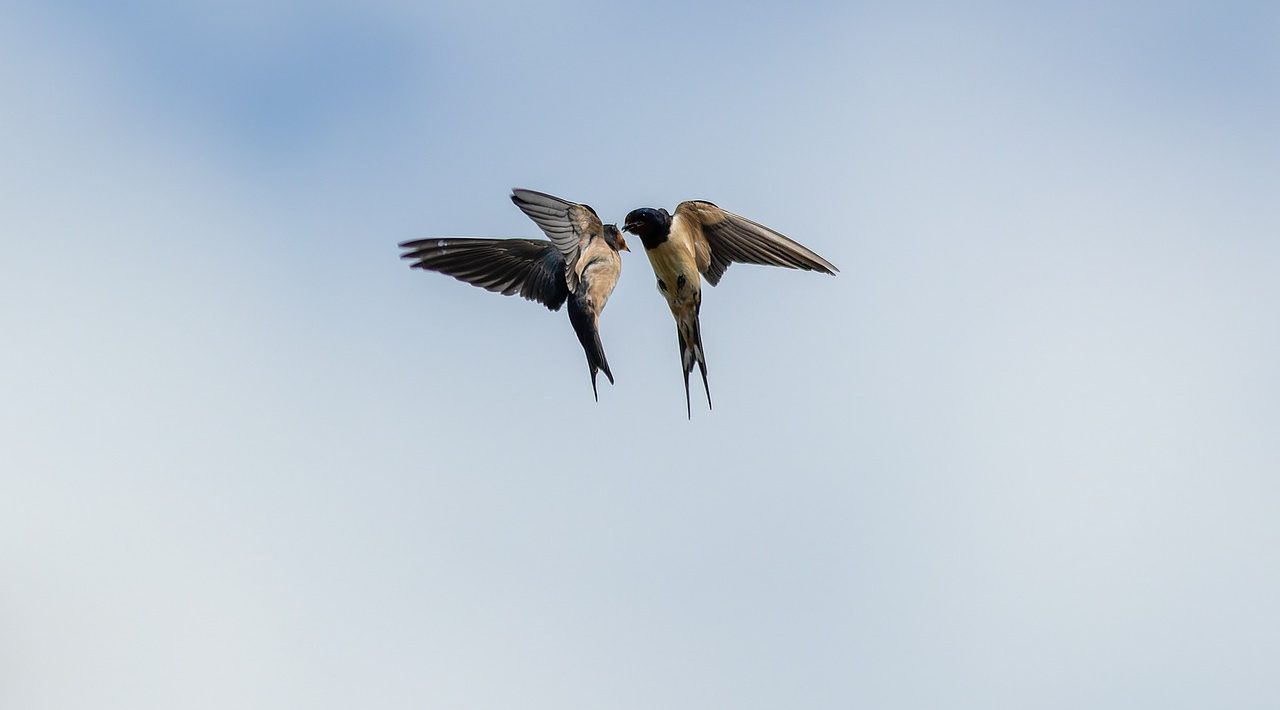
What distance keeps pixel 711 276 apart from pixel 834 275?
128 centimetres

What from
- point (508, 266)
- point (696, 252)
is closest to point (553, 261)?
point (508, 266)

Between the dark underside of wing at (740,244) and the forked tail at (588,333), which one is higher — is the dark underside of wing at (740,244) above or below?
above

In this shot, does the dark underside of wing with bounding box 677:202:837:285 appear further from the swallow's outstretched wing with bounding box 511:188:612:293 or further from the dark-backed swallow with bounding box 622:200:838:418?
the swallow's outstretched wing with bounding box 511:188:612:293

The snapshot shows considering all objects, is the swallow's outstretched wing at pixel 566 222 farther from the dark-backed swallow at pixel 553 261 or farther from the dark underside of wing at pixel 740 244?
the dark underside of wing at pixel 740 244

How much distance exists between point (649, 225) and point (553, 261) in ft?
3.23

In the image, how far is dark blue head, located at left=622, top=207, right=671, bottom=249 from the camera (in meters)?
16.3

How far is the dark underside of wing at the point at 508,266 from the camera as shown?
16.5 metres

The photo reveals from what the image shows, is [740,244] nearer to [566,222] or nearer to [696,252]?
[696,252]

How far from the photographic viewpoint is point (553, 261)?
16703 millimetres

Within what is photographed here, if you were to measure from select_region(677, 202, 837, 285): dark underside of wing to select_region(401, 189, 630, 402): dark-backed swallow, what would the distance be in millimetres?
1016

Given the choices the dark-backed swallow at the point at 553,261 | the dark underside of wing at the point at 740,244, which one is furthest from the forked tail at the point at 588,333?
the dark underside of wing at the point at 740,244

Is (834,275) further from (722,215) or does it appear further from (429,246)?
(429,246)

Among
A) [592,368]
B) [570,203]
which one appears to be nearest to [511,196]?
[570,203]

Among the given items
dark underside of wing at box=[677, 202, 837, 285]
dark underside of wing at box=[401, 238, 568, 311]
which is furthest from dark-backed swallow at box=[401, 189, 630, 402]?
dark underside of wing at box=[677, 202, 837, 285]
